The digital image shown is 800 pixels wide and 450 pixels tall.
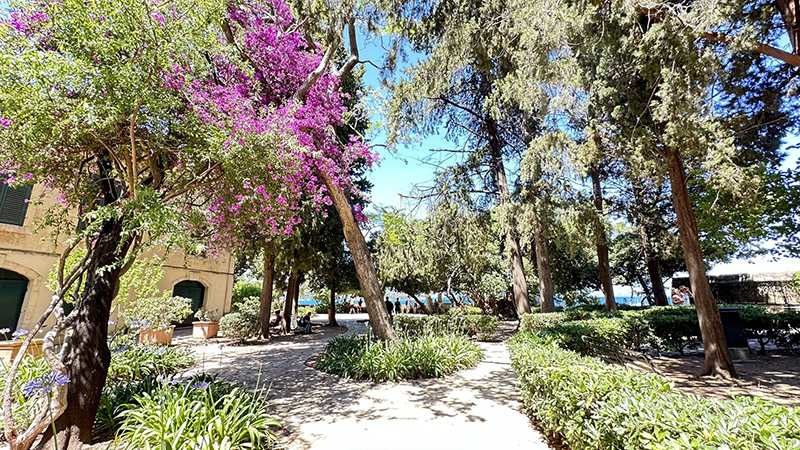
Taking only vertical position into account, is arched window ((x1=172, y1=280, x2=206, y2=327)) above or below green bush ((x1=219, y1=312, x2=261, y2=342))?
above

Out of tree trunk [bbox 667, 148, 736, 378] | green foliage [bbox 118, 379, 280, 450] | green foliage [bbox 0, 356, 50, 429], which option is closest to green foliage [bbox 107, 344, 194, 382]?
green foliage [bbox 0, 356, 50, 429]

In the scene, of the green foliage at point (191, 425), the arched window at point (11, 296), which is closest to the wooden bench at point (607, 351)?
the green foliage at point (191, 425)

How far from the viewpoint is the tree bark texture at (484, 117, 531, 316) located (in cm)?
1189

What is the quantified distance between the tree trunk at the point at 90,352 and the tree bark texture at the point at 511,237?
407 inches

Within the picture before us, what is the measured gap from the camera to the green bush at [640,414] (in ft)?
5.90

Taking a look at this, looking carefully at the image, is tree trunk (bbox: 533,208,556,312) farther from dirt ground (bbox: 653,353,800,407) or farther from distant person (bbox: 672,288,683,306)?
distant person (bbox: 672,288,683,306)

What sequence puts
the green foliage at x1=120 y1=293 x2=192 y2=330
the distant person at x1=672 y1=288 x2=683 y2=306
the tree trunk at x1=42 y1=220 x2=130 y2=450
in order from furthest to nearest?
the distant person at x1=672 y1=288 x2=683 y2=306, the green foliage at x1=120 y1=293 x2=192 y2=330, the tree trunk at x1=42 y1=220 x2=130 y2=450

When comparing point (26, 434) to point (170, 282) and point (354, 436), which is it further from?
point (170, 282)

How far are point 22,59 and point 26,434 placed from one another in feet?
10.8

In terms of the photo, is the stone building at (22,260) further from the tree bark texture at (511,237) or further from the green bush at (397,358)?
the tree bark texture at (511,237)

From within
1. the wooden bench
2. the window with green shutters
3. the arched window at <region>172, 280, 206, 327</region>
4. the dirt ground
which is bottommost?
the dirt ground

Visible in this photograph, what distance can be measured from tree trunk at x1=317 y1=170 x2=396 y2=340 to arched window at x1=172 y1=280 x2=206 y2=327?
11.7m

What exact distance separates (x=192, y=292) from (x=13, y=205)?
7.28m

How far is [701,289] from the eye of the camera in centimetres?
666
